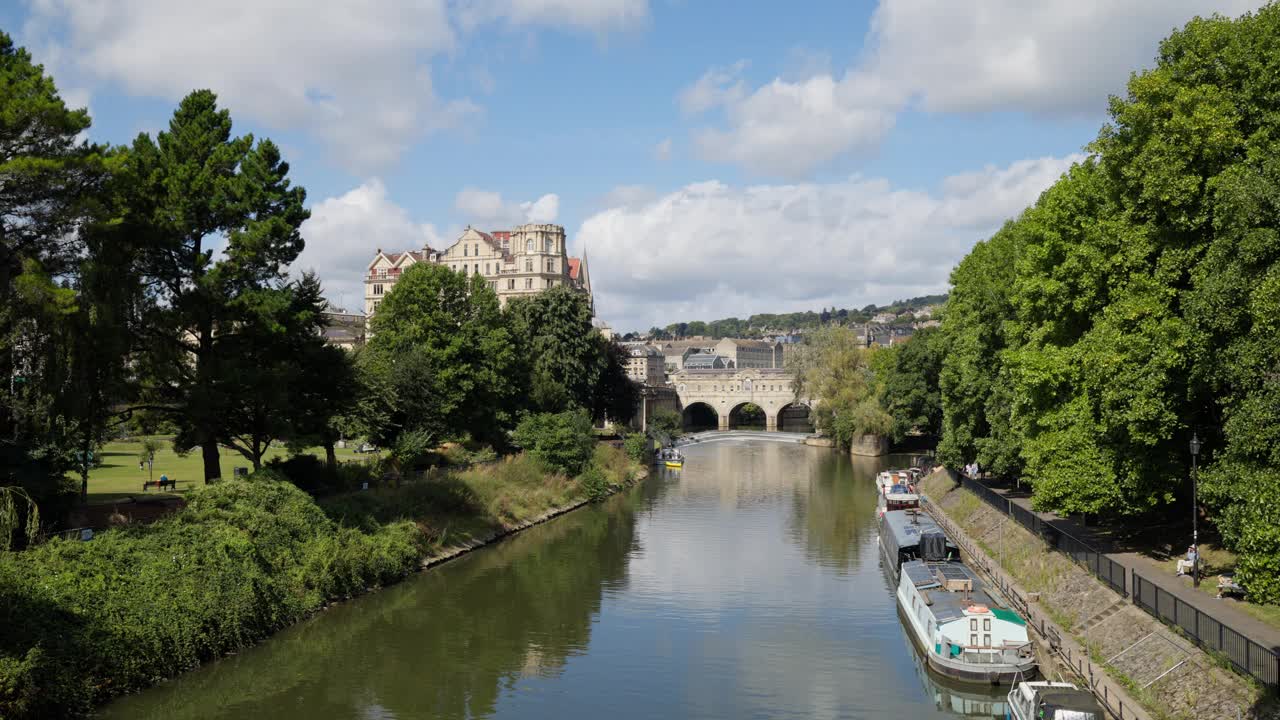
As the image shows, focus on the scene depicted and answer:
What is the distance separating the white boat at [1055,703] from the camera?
19203 mm

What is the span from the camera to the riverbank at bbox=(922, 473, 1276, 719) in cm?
1805

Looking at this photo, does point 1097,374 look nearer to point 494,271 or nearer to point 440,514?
point 440,514

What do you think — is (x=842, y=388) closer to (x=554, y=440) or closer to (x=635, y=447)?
(x=635, y=447)

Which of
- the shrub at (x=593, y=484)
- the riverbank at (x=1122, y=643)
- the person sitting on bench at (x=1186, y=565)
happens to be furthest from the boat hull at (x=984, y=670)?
the shrub at (x=593, y=484)

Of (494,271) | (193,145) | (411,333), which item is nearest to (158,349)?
(193,145)

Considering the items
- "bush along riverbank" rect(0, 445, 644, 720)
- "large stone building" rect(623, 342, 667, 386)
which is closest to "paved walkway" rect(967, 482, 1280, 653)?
"bush along riverbank" rect(0, 445, 644, 720)

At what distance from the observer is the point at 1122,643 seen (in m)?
22.6

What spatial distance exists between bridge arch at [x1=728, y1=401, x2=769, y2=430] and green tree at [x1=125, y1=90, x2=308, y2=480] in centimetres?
11706

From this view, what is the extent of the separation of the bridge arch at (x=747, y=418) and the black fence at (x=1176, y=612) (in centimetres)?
11667

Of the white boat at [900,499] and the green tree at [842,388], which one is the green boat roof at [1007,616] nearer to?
→ the white boat at [900,499]

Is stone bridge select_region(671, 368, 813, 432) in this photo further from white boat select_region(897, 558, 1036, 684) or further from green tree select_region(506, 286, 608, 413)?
white boat select_region(897, 558, 1036, 684)

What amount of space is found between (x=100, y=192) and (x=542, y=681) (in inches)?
756

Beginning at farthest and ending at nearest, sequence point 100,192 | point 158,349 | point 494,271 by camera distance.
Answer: point 494,271, point 158,349, point 100,192

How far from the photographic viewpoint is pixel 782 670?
27031mm
